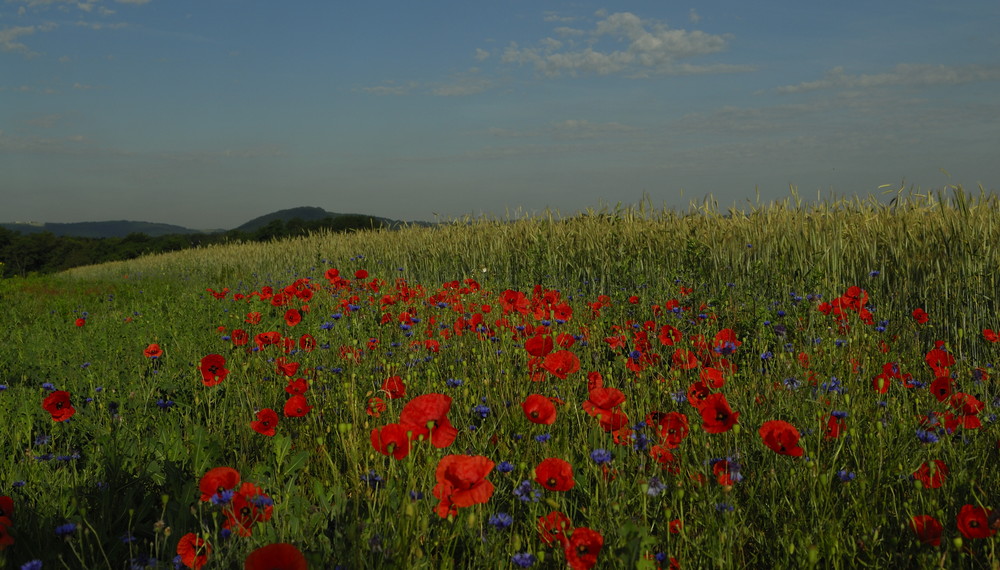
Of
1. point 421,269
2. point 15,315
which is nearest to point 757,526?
point 421,269

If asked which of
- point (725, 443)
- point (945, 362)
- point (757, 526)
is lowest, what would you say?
point (757, 526)

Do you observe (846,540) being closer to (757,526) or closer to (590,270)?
(757,526)

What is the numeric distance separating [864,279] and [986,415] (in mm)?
3107

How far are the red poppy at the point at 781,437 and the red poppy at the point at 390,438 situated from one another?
95cm

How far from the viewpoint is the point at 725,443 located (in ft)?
7.93

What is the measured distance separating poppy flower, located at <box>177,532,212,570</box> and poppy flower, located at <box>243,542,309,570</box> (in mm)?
346

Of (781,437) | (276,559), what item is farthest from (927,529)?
(276,559)

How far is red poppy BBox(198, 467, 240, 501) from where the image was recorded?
1.57m

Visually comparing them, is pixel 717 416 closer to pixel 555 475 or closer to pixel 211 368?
pixel 555 475

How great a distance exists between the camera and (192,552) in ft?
4.84

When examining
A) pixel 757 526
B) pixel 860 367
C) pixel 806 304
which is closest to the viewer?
pixel 757 526

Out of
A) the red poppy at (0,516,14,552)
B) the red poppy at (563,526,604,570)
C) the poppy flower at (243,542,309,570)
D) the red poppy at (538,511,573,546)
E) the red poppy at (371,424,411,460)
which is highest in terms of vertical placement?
the red poppy at (371,424,411,460)

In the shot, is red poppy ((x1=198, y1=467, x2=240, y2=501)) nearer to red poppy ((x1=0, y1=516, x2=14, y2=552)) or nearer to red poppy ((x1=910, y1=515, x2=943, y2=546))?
red poppy ((x1=0, y1=516, x2=14, y2=552))

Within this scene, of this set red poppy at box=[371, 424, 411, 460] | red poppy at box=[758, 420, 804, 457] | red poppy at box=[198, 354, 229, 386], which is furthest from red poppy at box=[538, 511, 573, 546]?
red poppy at box=[198, 354, 229, 386]
